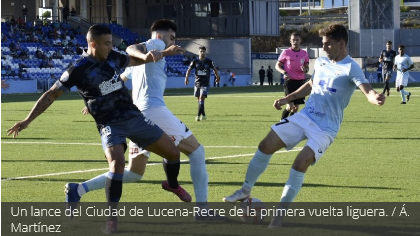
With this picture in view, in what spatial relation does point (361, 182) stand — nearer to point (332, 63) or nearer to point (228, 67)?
point (332, 63)

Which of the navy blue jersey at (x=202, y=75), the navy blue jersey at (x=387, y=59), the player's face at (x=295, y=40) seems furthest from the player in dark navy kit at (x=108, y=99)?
the navy blue jersey at (x=387, y=59)

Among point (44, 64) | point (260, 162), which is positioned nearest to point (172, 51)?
point (260, 162)

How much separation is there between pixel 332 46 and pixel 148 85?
2.11m

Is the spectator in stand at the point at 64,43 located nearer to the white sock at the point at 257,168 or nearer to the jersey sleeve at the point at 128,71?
the jersey sleeve at the point at 128,71

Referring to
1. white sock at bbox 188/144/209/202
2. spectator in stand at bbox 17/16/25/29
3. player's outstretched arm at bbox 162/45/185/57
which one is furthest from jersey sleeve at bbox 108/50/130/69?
spectator in stand at bbox 17/16/25/29

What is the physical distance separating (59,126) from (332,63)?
624 inches

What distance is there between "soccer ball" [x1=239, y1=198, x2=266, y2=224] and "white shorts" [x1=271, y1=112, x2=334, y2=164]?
701 mm

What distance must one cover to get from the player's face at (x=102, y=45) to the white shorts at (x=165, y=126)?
128 cm

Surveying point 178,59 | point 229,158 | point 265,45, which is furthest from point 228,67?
point 229,158

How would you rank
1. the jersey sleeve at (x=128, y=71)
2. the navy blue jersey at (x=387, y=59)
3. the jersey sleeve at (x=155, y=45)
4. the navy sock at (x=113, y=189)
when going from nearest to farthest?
the navy sock at (x=113, y=189) < the jersey sleeve at (x=155, y=45) < the jersey sleeve at (x=128, y=71) < the navy blue jersey at (x=387, y=59)

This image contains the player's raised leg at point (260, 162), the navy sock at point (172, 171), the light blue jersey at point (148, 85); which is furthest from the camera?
the light blue jersey at point (148, 85)

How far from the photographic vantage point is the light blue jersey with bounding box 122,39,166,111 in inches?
395

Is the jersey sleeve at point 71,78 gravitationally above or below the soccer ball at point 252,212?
above

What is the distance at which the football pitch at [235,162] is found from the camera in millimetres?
11172
